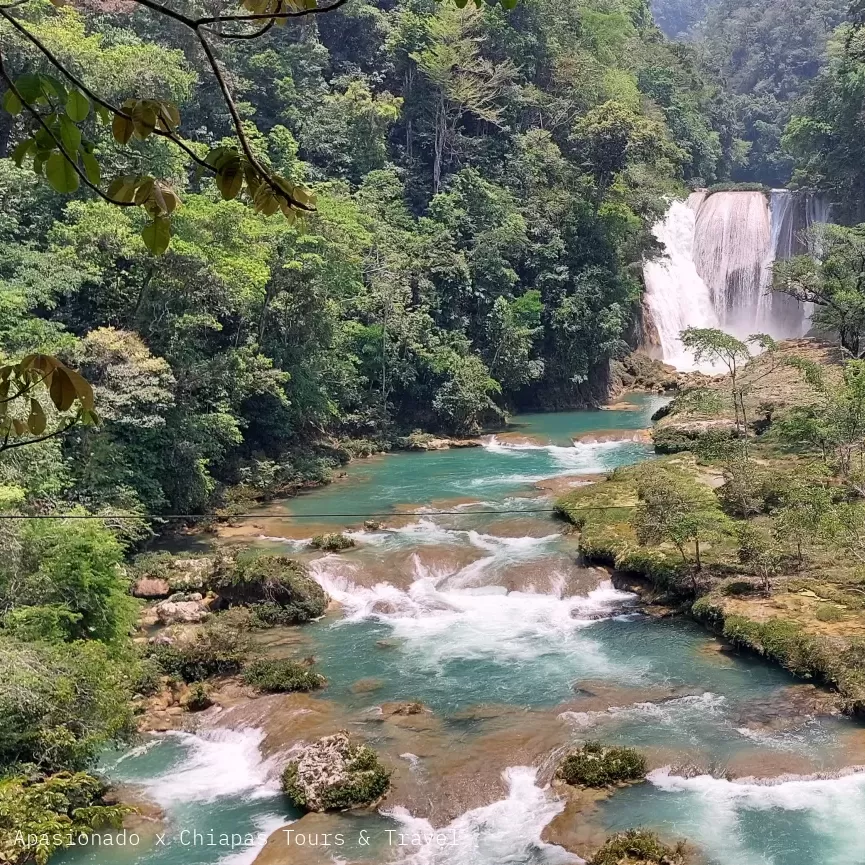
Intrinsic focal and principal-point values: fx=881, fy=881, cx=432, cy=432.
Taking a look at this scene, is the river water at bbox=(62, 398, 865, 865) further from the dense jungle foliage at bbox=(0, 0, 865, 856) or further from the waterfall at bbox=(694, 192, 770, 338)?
the waterfall at bbox=(694, 192, 770, 338)

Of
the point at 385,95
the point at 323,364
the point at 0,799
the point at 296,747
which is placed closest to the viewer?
the point at 0,799

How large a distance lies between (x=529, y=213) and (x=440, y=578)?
824 inches

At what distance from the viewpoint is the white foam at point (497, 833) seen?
27.1ft

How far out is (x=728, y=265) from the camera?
39.4 meters

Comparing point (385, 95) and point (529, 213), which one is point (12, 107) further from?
point (385, 95)

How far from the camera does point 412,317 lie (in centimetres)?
2791

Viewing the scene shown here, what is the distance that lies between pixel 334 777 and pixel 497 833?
1.79 m

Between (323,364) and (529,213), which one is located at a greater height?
(529,213)

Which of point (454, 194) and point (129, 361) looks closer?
point (129, 361)

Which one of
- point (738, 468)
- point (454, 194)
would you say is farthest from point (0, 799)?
point (454, 194)

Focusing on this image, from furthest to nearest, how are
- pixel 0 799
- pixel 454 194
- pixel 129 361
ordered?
pixel 454 194, pixel 129 361, pixel 0 799

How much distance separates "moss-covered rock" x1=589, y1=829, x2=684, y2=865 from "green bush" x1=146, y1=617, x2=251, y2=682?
626 centimetres

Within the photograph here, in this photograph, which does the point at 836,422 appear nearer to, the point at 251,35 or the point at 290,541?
the point at 290,541

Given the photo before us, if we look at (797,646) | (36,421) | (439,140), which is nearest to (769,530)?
(797,646)
